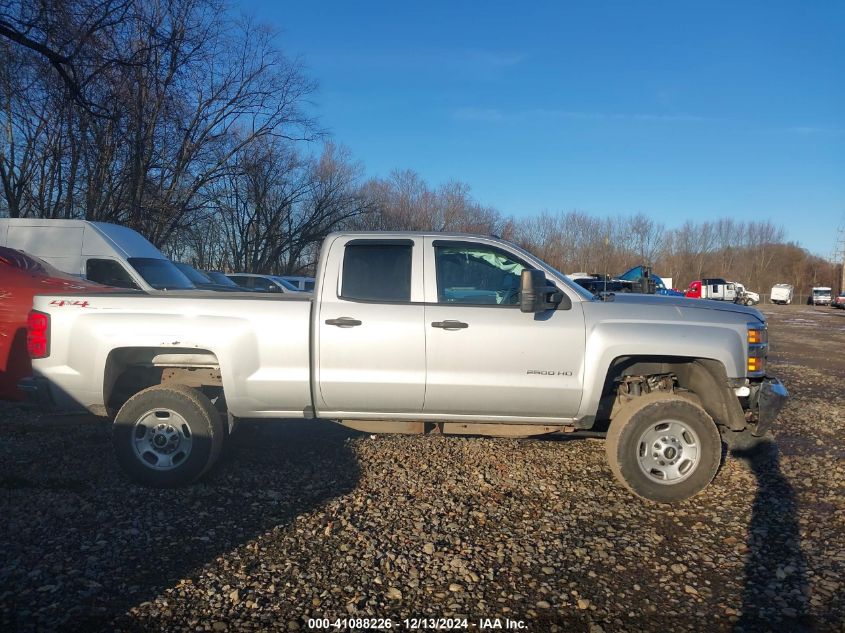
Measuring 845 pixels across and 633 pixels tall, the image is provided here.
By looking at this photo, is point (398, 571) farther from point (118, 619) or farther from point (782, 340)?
point (782, 340)

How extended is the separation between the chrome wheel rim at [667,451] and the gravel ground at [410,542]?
0.27 meters

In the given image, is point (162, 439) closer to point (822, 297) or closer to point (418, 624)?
point (418, 624)

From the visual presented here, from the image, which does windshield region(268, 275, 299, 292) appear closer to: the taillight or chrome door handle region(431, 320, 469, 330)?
the taillight

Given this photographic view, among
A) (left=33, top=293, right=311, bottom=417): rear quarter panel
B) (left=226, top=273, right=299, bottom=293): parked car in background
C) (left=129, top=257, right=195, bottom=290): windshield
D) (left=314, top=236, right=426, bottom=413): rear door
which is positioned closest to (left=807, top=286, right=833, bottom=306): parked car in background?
(left=226, top=273, right=299, bottom=293): parked car in background

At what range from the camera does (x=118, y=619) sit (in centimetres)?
309

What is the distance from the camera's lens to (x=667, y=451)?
4.74 m

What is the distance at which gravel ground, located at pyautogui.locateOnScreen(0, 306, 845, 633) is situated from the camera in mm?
3232

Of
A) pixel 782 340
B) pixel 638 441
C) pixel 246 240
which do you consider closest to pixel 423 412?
pixel 638 441

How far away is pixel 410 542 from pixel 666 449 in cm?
221

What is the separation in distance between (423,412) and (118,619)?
99.6 inches

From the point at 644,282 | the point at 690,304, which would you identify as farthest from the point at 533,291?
the point at 644,282

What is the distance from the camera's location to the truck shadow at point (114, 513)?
3.29 metres

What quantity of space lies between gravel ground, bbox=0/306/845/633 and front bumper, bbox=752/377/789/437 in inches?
25.6

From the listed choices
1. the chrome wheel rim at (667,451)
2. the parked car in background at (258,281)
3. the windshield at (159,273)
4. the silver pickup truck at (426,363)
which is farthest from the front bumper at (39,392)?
the parked car in background at (258,281)
